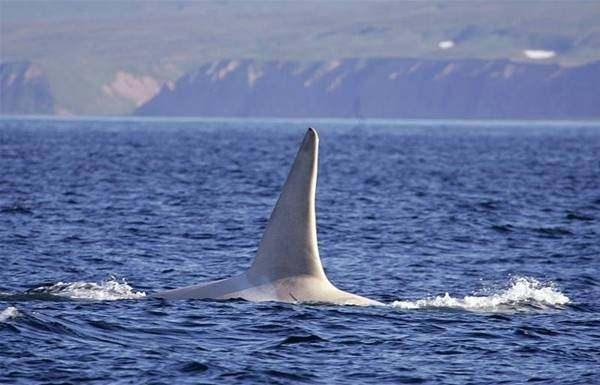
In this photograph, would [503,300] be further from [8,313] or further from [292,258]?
[8,313]

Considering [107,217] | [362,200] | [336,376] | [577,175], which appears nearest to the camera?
[336,376]

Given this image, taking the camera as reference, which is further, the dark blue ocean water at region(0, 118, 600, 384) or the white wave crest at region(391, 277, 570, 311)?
the white wave crest at region(391, 277, 570, 311)

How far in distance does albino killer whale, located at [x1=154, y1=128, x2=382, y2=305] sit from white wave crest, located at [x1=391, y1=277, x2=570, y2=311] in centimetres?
249

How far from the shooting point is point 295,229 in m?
19.6

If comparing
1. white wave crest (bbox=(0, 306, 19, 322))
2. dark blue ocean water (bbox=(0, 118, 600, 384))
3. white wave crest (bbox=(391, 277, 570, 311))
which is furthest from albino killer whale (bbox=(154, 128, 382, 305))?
white wave crest (bbox=(391, 277, 570, 311))

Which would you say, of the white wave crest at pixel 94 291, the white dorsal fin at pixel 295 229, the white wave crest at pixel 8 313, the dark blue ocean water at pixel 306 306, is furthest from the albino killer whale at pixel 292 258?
the white wave crest at pixel 8 313

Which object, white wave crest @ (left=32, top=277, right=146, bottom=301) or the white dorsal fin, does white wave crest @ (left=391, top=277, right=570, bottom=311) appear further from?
white wave crest @ (left=32, top=277, right=146, bottom=301)

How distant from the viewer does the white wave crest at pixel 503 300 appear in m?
23.2

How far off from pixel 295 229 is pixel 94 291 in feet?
15.3

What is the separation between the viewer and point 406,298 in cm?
2483

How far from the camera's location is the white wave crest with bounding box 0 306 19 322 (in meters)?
20.3

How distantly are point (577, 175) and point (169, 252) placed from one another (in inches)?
1870

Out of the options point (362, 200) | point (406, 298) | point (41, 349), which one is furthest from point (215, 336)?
point (362, 200)

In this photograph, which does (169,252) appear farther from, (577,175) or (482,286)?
(577,175)
